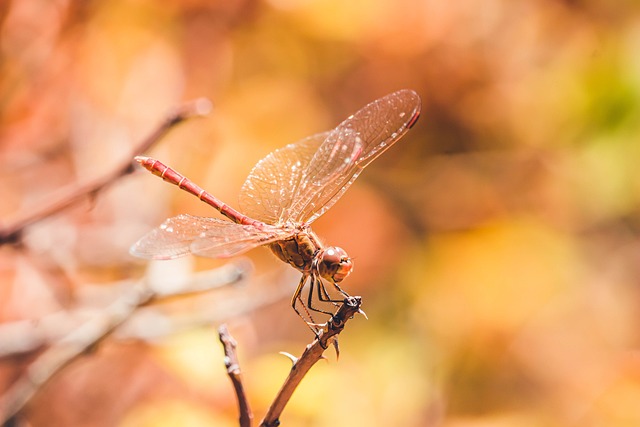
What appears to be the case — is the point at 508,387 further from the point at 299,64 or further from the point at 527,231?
the point at 299,64

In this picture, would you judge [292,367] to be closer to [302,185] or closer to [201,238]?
[201,238]

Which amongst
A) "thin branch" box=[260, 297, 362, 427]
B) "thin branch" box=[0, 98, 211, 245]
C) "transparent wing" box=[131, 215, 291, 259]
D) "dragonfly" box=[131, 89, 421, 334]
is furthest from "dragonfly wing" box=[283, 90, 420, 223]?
"thin branch" box=[260, 297, 362, 427]

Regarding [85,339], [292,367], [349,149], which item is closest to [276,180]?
[349,149]

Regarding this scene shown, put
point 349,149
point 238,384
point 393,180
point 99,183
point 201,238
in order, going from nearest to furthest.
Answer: point 238,384
point 201,238
point 99,183
point 349,149
point 393,180

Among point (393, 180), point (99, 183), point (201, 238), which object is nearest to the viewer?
point (201, 238)

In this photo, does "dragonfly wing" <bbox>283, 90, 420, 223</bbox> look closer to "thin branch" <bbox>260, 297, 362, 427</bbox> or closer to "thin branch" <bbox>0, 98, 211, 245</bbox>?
"thin branch" <bbox>0, 98, 211, 245</bbox>
